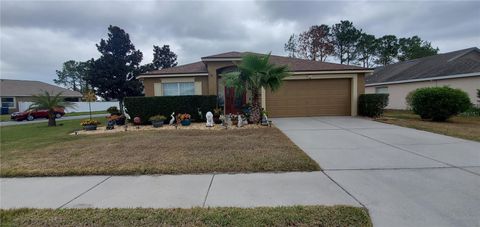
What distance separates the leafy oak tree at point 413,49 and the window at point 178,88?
41984mm

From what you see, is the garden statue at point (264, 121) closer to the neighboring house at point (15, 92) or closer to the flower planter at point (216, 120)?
the flower planter at point (216, 120)

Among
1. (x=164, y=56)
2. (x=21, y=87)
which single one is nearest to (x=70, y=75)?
(x=21, y=87)

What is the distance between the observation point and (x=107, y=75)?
22.2 metres

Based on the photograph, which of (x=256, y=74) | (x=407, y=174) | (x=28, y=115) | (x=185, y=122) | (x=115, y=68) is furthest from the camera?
(x=115, y=68)

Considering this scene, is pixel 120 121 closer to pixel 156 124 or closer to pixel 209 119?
pixel 156 124

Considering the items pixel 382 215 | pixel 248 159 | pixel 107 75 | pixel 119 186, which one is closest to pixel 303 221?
pixel 382 215

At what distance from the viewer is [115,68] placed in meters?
22.3

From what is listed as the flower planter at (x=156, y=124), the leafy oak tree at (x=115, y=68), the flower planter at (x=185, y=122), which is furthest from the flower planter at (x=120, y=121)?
the leafy oak tree at (x=115, y=68)

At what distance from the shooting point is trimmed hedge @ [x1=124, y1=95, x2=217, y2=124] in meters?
11.9

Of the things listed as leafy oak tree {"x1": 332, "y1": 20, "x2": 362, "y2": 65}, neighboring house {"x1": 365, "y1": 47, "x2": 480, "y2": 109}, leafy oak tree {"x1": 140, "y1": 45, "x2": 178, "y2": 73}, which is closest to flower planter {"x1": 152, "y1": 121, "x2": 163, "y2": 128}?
neighboring house {"x1": 365, "y1": 47, "x2": 480, "y2": 109}

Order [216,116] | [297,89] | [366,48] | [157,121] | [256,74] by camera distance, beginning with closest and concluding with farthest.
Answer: [256,74] → [157,121] → [216,116] → [297,89] → [366,48]

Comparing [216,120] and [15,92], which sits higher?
[15,92]

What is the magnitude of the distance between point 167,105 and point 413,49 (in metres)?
46.0

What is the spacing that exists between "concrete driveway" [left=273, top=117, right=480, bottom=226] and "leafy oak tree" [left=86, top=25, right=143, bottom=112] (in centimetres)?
2071
